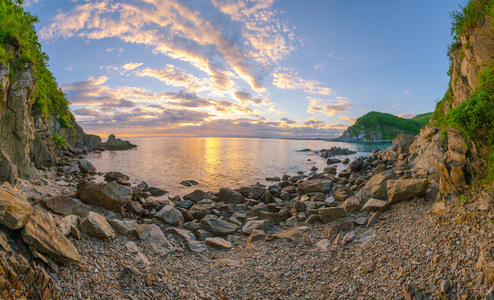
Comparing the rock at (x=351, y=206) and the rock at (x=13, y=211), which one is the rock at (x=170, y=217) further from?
the rock at (x=351, y=206)

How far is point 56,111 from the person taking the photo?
55562 millimetres

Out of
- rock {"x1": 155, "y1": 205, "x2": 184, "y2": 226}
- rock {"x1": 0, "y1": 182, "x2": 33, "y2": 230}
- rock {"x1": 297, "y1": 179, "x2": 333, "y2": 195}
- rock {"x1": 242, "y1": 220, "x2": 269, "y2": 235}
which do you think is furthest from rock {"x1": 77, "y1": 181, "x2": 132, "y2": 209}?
rock {"x1": 297, "y1": 179, "x2": 333, "y2": 195}

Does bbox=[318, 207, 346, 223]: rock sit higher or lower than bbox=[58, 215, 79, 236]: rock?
lower

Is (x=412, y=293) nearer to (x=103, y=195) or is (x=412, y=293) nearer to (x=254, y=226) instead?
(x=254, y=226)

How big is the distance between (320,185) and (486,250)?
1688 centimetres

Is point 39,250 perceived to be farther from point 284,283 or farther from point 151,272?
point 284,283

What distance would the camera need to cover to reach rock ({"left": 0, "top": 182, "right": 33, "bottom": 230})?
5008 mm

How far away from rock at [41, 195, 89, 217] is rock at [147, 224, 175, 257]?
395cm

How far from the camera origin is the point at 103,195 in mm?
12797

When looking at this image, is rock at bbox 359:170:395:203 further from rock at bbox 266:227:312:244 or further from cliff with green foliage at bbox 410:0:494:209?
rock at bbox 266:227:312:244

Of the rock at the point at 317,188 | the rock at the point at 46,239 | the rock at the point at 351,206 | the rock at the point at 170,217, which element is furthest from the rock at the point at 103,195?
the rock at the point at 317,188

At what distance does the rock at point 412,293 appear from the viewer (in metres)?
5.71

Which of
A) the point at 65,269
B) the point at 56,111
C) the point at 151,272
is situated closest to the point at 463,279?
the point at 151,272

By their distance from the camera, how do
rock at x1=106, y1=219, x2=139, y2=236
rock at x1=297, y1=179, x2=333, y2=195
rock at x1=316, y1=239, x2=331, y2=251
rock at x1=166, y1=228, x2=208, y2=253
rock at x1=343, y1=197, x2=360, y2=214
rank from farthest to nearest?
rock at x1=297, y1=179, x2=333, y2=195 → rock at x1=343, y1=197, x2=360, y2=214 → rock at x1=166, y1=228, x2=208, y2=253 → rock at x1=316, y1=239, x2=331, y2=251 → rock at x1=106, y1=219, x2=139, y2=236
